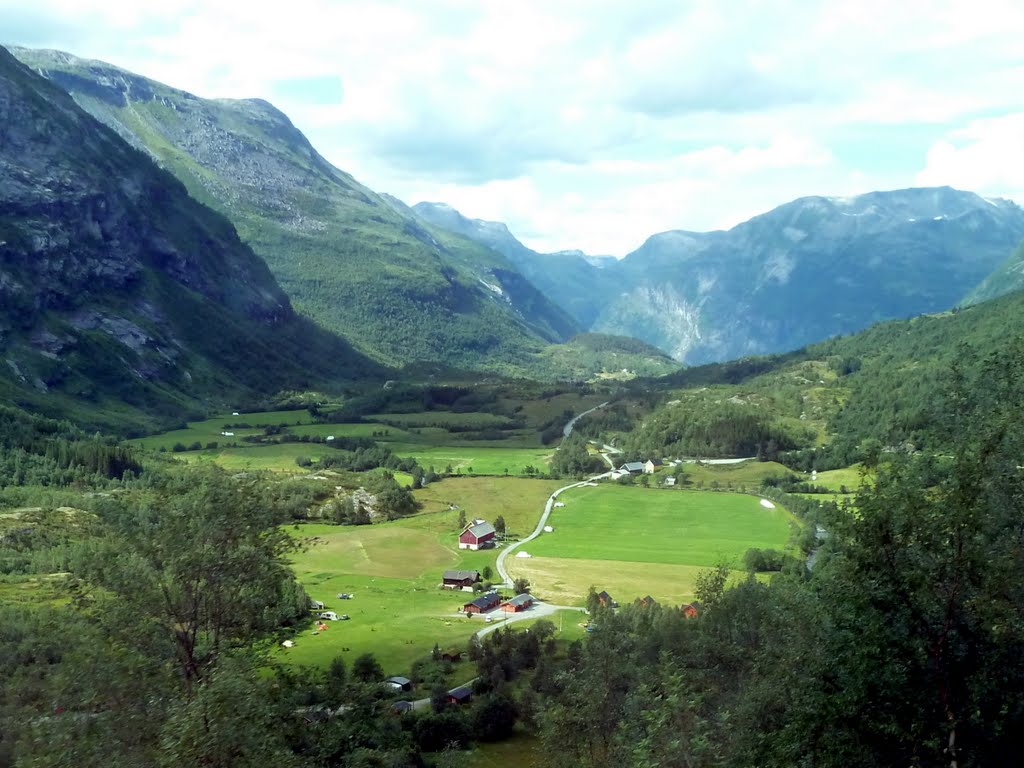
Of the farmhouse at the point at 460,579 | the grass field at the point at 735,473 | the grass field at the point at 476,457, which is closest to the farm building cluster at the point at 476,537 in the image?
the farmhouse at the point at 460,579

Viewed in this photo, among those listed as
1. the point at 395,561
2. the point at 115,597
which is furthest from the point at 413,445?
the point at 115,597

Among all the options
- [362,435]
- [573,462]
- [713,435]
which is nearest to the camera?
[573,462]

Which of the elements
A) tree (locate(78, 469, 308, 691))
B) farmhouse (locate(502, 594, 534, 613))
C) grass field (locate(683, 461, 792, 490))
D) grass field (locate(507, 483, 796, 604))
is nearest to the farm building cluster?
grass field (locate(507, 483, 796, 604))

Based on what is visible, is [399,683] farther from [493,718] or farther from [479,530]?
[479,530]

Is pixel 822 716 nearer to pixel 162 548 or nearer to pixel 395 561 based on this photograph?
pixel 162 548

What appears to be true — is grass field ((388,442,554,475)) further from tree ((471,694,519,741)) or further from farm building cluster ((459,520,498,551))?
tree ((471,694,519,741))

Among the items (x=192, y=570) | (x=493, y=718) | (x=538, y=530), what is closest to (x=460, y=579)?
(x=538, y=530)
